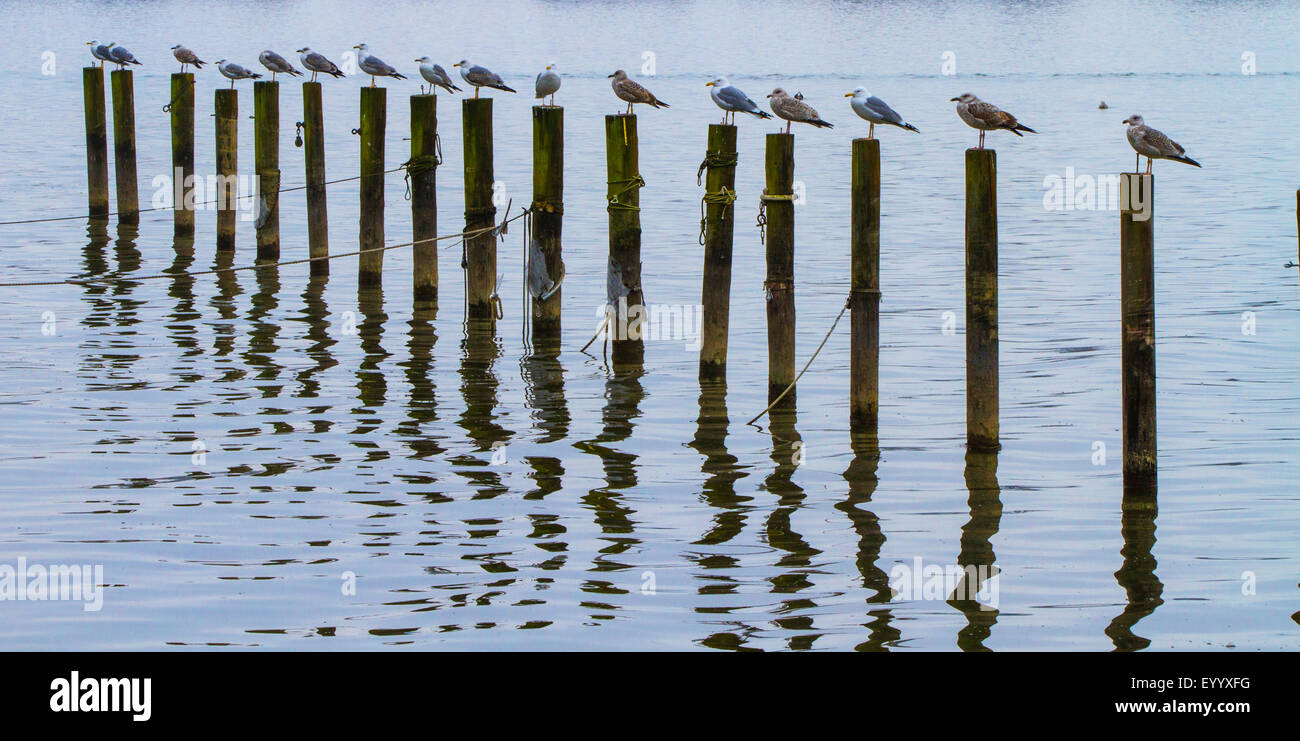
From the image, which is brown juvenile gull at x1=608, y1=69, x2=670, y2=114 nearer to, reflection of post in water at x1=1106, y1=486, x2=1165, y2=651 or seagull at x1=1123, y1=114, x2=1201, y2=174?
seagull at x1=1123, y1=114, x2=1201, y2=174

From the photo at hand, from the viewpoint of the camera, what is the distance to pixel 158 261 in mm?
20750

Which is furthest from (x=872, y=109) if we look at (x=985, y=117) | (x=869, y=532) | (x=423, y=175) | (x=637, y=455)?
(x=423, y=175)

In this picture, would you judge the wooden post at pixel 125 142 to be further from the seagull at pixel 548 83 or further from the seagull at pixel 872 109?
the seagull at pixel 872 109

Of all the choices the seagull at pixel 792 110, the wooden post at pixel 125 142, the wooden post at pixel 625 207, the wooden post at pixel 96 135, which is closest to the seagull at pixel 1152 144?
the seagull at pixel 792 110

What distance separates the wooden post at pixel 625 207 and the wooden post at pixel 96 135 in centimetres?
1137

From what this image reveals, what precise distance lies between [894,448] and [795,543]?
2549 mm

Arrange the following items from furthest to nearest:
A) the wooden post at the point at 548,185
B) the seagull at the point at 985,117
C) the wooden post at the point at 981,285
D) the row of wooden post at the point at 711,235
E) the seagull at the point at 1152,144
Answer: the wooden post at the point at 548,185 < the seagull at the point at 985,117 < the seagull at the point at 1152,144 < the wooden post at the point at 981,285 < the row of wooden post at the point at 711,235

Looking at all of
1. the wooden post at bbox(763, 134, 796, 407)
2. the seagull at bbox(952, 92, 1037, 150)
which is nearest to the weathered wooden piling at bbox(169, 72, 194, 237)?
the wooden post at bbox(763, 134, 796, 407)

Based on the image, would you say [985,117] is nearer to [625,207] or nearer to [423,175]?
[625,207]

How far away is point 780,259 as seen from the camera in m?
12.0

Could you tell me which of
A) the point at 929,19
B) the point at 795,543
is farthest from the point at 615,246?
the point at 929,19

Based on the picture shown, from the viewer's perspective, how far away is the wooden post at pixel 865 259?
1084 cm

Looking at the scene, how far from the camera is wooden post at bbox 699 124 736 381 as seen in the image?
12.6 meters
